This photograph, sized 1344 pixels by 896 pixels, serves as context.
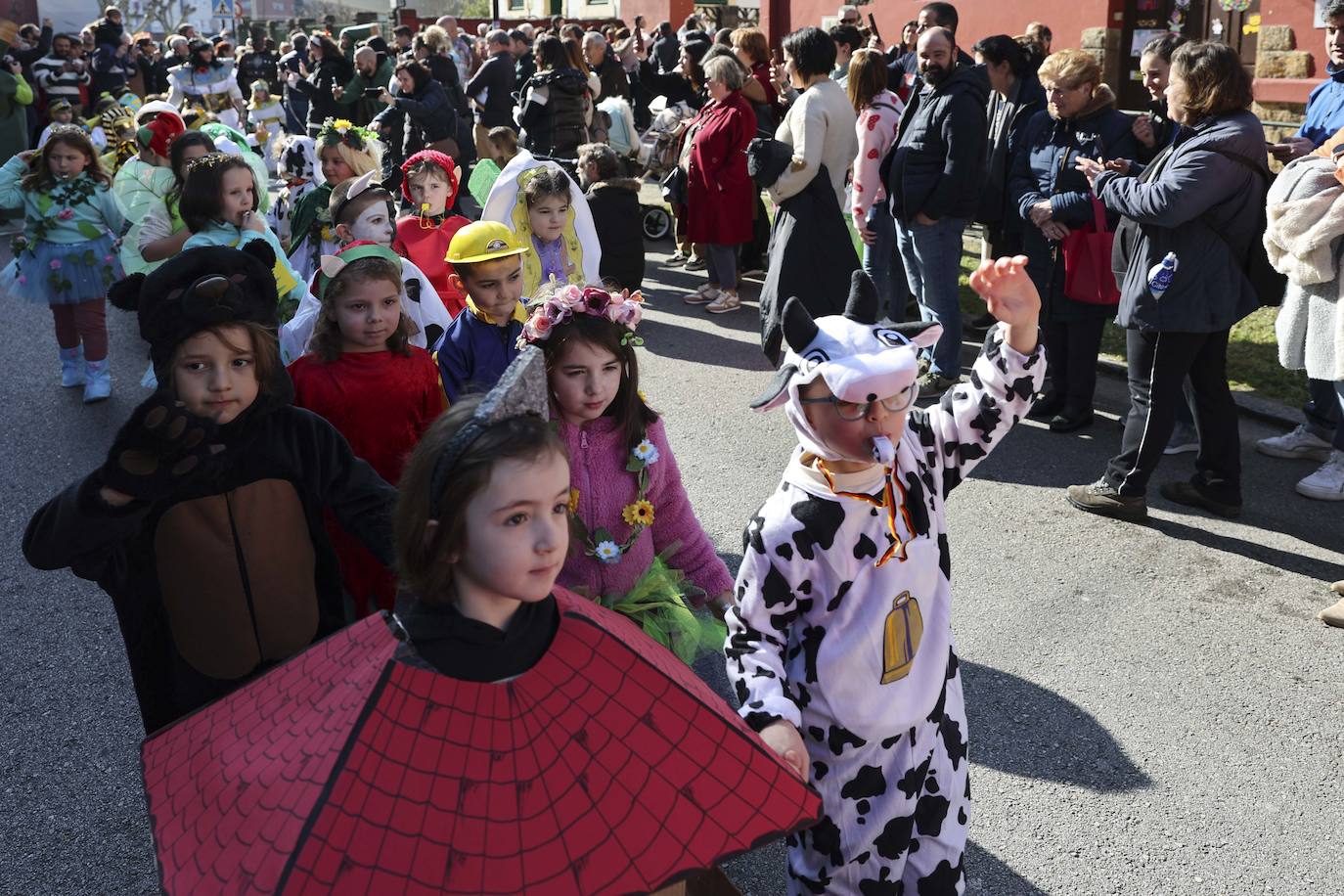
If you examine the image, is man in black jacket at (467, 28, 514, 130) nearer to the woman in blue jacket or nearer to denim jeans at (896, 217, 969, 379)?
denim jeans at (896, 217, 969, 379)

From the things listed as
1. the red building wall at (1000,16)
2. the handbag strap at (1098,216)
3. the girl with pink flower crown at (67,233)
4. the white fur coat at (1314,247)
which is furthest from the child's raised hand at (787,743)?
the red building wall at (1000,16)

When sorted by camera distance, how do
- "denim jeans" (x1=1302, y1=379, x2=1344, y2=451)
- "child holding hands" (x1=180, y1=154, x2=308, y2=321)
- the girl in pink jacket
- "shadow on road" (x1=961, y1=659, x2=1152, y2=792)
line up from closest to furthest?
1. "shadow on road" (x1=961, y1=659, x2=1152, y2=792)
2. "child holding hands" (x1=180, y1=154, x2=308, y2=321)
3. "denim jeans" (x1=1302, y1=379, x2=1344, y2=451)
4. the girl in pink jacket

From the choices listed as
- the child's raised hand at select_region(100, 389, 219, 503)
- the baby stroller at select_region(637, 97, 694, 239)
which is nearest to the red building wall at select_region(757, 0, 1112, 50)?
the baby stroller at select_region(637, 97, 694, 239)

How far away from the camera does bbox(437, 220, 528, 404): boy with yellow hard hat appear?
13.8 feet

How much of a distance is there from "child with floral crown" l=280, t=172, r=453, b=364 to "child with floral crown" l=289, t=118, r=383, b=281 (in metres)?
0.28

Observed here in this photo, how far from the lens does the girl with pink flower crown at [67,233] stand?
7496 millimetres

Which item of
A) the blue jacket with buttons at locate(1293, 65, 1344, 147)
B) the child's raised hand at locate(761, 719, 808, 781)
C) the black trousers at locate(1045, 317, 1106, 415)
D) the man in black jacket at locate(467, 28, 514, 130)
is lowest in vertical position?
the black trousers at locate(1045, 317, 1106, 415)

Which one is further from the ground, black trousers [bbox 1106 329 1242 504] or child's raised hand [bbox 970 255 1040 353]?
child's raised hand [bbox 970 255 1040 353]

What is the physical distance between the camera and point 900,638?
254 centimetres

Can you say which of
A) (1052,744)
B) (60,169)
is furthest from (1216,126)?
(60,169)

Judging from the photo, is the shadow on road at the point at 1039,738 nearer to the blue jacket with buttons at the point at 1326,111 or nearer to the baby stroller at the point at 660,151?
the blue jacket with buttons at the point at 1326,111

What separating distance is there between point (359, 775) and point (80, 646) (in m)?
3.60

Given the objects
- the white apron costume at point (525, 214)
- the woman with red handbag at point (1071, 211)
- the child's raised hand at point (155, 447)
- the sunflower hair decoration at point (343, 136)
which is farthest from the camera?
the sunflower hair decoration at point (343, 136)

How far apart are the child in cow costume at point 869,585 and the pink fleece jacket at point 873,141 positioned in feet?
17.2
